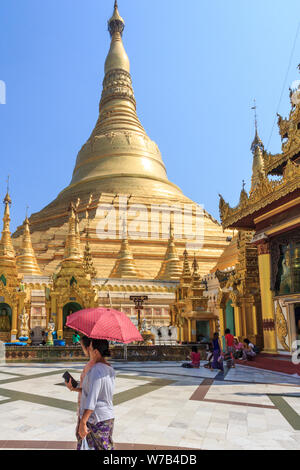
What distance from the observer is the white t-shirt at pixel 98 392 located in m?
3.44

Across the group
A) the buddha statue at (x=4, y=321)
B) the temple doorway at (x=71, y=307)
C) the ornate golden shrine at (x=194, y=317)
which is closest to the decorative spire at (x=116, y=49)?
the temple doorway at (x=71, y=307)

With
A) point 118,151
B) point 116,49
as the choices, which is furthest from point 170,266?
point 116,49

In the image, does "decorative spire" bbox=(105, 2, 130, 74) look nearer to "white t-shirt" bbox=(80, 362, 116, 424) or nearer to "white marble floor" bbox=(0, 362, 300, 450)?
"white marble floor" bbox=(0, 362, 300, 450)

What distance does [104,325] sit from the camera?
12.4ft

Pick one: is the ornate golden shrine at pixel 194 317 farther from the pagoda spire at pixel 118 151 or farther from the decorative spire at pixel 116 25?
the decorative spire at pixel 116 25

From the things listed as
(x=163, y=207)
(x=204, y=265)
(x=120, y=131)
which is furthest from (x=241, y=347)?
(x=120, y=131)

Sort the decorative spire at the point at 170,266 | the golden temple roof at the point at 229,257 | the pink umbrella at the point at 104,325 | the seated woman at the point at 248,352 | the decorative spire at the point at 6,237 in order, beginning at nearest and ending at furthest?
the pink umbrella at the point at 104,325, the seated woman at the point at 248,352, the decorative spire at the point at 6,237, the golden temple roof at the point at 229,257, the decorative spire at the point at 170,266

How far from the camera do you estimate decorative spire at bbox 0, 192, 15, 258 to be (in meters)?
24.7

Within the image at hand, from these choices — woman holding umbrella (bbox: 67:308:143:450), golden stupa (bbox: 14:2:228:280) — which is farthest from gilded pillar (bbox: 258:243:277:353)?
golden stupa (bbox: 14:2:228:280)

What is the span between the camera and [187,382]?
1024 centimetres

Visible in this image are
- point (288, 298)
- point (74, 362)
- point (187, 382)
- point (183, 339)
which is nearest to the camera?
point (187, 382)

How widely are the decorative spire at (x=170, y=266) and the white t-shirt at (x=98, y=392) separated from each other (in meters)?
28.3

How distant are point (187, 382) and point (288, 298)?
171 inches
